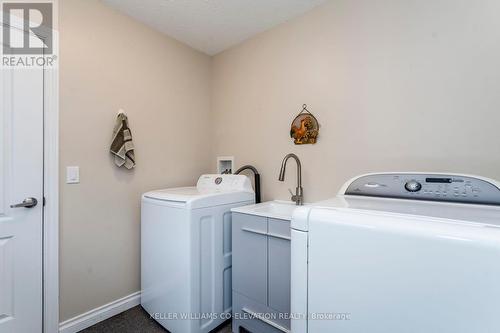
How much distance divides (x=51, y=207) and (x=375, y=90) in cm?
228

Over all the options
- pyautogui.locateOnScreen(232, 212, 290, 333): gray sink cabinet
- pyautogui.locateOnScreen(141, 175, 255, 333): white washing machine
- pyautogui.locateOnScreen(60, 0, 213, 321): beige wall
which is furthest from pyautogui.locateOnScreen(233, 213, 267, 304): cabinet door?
pyautogui.locateOnScreen(60, 0, 213, 321): beige wall

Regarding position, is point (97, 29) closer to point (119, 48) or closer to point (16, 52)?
point (119, 48)

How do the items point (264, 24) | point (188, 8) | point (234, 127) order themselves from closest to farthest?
point (188, 8), point (264, 24), point (234, 127)

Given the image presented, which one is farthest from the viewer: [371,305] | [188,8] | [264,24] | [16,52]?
[264,24]

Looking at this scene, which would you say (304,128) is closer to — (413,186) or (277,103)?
(277,103)

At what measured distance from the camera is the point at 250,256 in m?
1.61

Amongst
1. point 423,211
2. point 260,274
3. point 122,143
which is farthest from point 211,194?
point 423,211

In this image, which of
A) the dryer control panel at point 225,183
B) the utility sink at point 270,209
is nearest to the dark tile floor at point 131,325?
the utility sink at point 270,209

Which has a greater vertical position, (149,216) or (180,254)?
(149,216)

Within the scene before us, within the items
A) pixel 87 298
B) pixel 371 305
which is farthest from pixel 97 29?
pixel 371 305

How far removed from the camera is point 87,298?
5.71ft

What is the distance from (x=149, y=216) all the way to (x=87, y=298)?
717 mm

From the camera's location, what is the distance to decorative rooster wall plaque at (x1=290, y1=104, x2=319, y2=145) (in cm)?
187

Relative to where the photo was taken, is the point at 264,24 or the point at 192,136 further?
the point at 192,136
